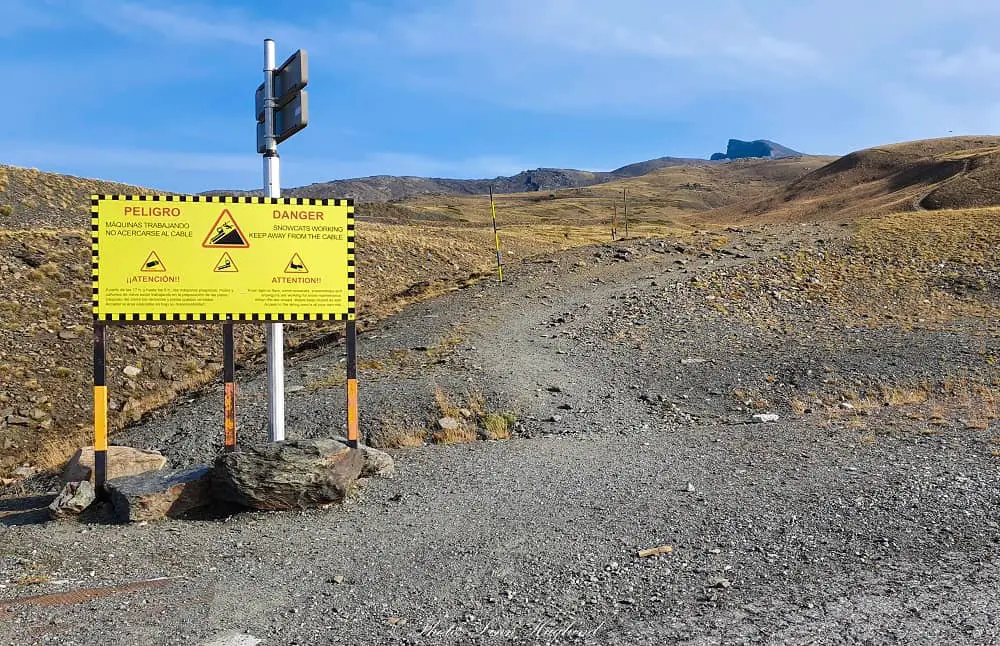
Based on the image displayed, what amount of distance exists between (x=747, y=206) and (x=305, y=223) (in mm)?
88631

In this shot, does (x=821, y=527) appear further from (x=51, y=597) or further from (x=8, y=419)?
(x=8, y=419)

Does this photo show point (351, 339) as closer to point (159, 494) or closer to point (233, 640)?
point (159, 494)

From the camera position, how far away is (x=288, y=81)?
8148mm

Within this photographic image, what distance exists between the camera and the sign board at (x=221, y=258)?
26.1ft

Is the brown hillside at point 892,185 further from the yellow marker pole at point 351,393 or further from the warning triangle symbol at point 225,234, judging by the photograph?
the warning triangle symbol at point 225,234

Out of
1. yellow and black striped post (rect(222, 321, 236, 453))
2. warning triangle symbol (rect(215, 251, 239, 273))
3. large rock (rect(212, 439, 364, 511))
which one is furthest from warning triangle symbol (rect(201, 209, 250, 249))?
large rock (rect(212, 439, 364, 511))

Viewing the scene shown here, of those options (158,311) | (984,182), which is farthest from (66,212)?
(984,182)

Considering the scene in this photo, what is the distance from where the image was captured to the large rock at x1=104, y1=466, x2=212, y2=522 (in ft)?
24.1

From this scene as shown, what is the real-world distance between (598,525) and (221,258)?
15.0 feet

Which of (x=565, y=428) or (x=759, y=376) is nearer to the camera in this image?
(x=565, y=428)

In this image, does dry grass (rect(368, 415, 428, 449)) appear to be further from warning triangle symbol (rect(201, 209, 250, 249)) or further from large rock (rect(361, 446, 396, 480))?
warning triangle symbol (rect(201, 209, 250, 249))

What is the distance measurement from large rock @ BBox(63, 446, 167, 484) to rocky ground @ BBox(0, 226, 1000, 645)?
0.71 metres

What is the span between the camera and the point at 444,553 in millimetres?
6242

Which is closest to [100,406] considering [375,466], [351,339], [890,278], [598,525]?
[351,339]
